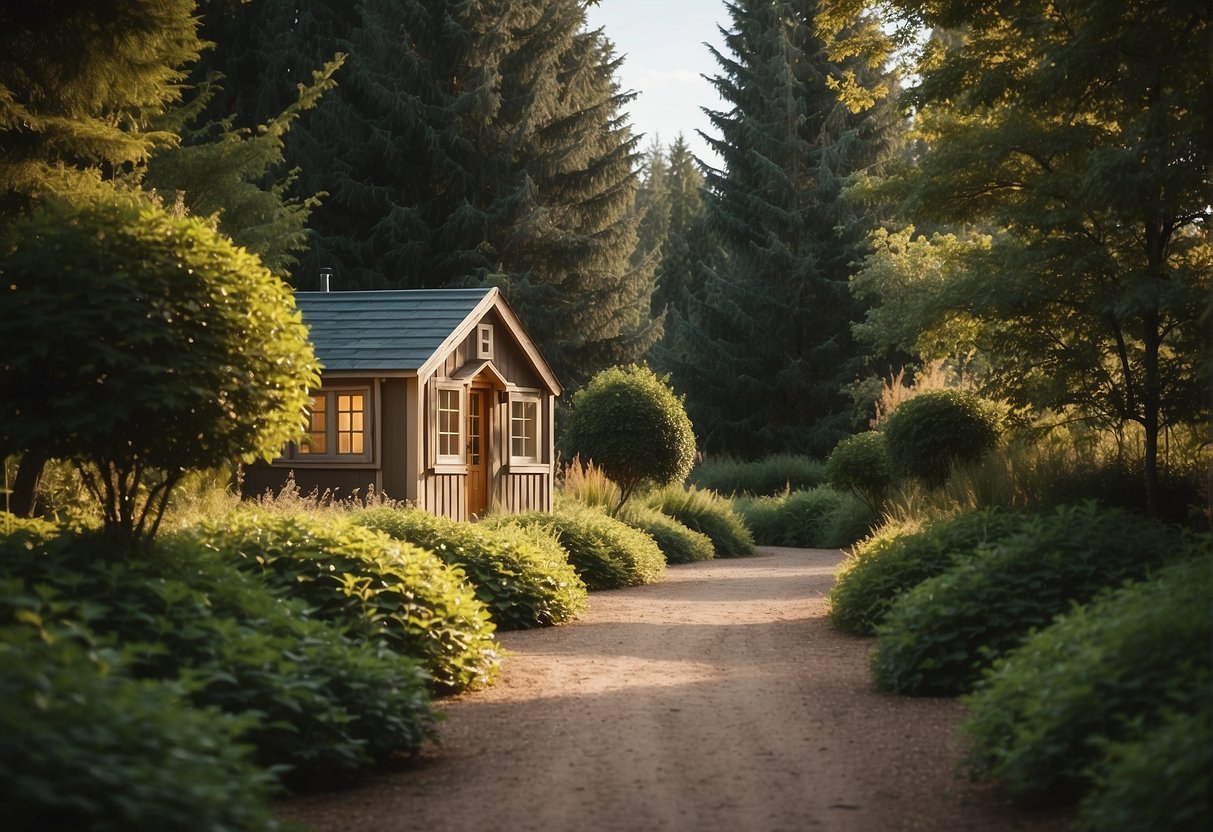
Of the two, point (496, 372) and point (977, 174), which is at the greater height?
point (977, 174)

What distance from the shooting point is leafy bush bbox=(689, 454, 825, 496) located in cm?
3016

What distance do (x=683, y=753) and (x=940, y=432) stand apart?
1156 cm

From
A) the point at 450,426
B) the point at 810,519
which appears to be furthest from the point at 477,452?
the point at 810,519

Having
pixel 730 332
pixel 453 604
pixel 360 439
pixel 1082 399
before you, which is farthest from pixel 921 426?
pixel 730 332

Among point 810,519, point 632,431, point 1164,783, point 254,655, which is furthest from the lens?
point 810,519

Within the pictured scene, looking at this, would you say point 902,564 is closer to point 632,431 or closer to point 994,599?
point 994,599

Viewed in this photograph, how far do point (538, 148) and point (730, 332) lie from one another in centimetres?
839

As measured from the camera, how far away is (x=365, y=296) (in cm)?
1955

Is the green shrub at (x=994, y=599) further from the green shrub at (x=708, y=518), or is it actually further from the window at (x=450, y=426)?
the green shrub at (x=708, y=518)

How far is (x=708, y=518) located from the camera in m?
21.5

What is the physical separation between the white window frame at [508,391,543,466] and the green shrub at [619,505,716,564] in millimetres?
1691

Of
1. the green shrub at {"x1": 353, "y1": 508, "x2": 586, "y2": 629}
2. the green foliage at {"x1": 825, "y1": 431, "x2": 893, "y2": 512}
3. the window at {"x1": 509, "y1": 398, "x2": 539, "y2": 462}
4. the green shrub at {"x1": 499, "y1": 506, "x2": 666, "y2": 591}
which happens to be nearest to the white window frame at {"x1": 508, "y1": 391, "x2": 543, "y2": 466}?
the window at {"x1": 509, "y1": 398, "x2": 539, "y2": 462}

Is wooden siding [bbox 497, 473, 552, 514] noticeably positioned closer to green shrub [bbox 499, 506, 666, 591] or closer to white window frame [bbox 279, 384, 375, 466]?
white window frame [bbox 279, 384, 375, 466]

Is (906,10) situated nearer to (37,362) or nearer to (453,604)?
(453,604)
